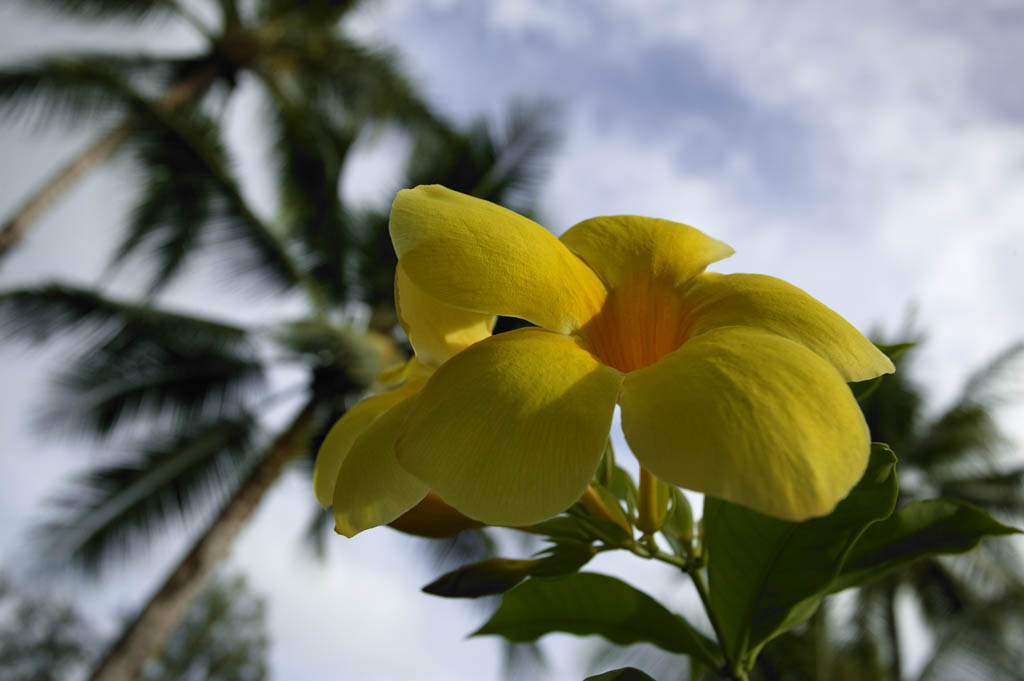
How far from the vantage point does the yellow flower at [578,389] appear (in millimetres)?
186

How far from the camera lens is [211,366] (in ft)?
15.7

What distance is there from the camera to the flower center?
0.29 meters

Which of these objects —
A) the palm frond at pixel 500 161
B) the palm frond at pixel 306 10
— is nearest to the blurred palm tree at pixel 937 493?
the palm frond at pixel 500 161

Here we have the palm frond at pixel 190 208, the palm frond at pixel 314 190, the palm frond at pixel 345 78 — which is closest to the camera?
the palm frond at pixel 190 208

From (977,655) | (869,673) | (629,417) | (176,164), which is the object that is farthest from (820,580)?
(869,673)

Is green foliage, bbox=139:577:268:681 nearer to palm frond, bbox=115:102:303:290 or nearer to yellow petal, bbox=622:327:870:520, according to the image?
palm frond, bbox=115:102:303:290

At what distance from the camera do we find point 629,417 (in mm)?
201

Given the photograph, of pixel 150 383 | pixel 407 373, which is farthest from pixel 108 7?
pixel 407 373

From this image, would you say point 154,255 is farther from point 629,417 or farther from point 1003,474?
point 1003,474

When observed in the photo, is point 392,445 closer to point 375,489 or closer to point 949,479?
point 375,489

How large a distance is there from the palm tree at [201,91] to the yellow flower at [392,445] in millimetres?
4718

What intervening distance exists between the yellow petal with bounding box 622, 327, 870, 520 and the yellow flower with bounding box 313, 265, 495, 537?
0.08 metres

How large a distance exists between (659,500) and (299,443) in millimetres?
4337

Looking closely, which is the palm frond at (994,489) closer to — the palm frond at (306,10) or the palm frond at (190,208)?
the palm frond at (190,208)
